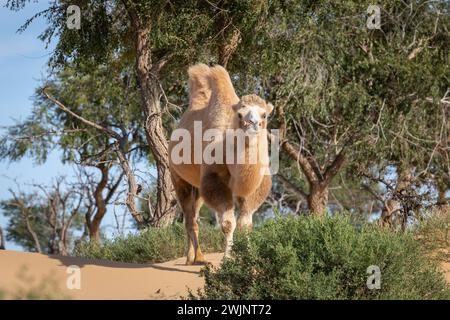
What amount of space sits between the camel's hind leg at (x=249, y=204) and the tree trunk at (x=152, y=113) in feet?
19.1

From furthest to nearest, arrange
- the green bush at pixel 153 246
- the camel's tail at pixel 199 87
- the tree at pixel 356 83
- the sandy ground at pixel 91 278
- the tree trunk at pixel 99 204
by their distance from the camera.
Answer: the tree trunk at pixel 99 204, the tree at pixel 356 83, the green bush at pixel 153 246, the camel's tail at pixel 199 87, the sandy ground at pixel 91 278

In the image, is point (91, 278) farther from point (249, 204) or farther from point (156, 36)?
Answer: point (156, 36)

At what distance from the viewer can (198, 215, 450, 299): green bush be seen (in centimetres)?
805

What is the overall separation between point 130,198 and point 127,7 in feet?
12.8

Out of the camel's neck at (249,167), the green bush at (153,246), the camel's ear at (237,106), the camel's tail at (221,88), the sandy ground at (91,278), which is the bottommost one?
the sandy ground at (91,278)

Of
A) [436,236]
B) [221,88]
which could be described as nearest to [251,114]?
[221,88]

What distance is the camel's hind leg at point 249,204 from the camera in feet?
33.7

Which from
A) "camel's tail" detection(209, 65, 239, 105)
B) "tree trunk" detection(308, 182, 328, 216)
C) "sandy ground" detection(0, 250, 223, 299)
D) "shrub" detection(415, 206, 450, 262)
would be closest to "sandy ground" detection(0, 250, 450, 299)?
"sandy ground" detection(0, 250, 223, 299)

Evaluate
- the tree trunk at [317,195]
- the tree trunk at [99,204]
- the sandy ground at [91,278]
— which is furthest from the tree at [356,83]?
the sandy ground at [91,278]

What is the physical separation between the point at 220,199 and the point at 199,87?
2.49 meters

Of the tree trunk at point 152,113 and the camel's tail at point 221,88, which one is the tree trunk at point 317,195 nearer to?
the tree trunk at point 152,113

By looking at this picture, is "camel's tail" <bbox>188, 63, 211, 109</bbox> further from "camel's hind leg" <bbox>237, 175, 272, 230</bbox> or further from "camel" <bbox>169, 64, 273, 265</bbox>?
"camel's hind leg" <bbox>237, 175, 272, 230</bbox>

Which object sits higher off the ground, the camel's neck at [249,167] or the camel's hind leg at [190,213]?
the camel's neck at [249,167]
